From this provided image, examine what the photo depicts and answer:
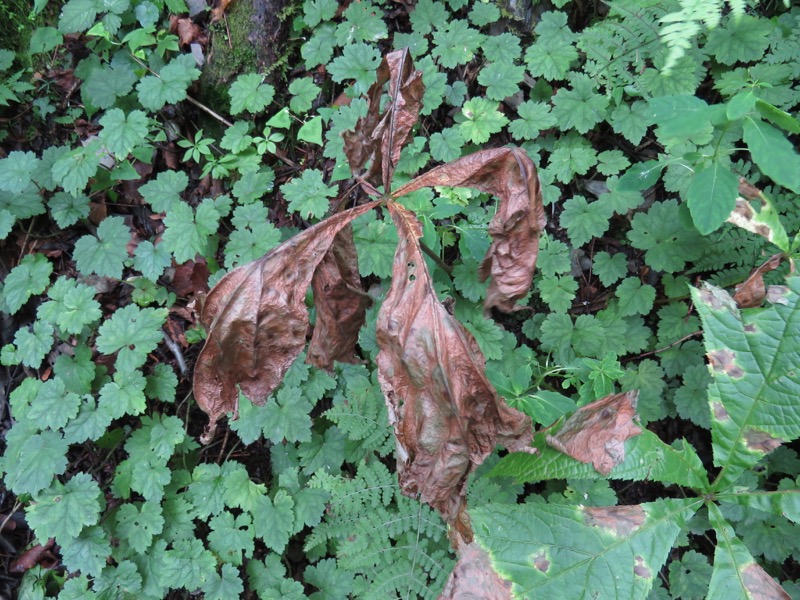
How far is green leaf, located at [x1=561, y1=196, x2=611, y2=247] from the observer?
242cm

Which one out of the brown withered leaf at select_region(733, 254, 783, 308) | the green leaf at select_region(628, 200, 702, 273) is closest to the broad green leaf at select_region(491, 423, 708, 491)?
the brown withered leaf at select_region(733, 254, 783, 308)

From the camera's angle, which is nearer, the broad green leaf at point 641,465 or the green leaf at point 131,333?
the broad green leaf at point 641,465

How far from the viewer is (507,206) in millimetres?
1681

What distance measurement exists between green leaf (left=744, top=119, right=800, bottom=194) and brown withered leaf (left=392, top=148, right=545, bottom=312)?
2.09 feet

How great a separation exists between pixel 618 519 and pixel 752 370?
60cm

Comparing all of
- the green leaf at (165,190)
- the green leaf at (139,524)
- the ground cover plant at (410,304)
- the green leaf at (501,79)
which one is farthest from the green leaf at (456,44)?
the green leaf at (139,524)

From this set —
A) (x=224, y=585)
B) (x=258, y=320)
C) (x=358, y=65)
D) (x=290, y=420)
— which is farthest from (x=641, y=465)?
(x=358, y=65)

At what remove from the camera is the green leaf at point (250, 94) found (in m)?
2.81

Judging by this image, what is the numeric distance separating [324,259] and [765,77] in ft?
6.59

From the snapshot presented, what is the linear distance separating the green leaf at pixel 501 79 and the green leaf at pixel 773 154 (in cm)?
116

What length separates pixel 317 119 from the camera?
2785 mm

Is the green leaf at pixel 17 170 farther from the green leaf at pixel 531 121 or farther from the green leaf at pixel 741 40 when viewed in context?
the green leaf at pixel 741 40

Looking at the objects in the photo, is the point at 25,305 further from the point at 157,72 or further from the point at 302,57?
the point at 302,57

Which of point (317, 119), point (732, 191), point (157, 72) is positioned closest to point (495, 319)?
point (732, 191)
